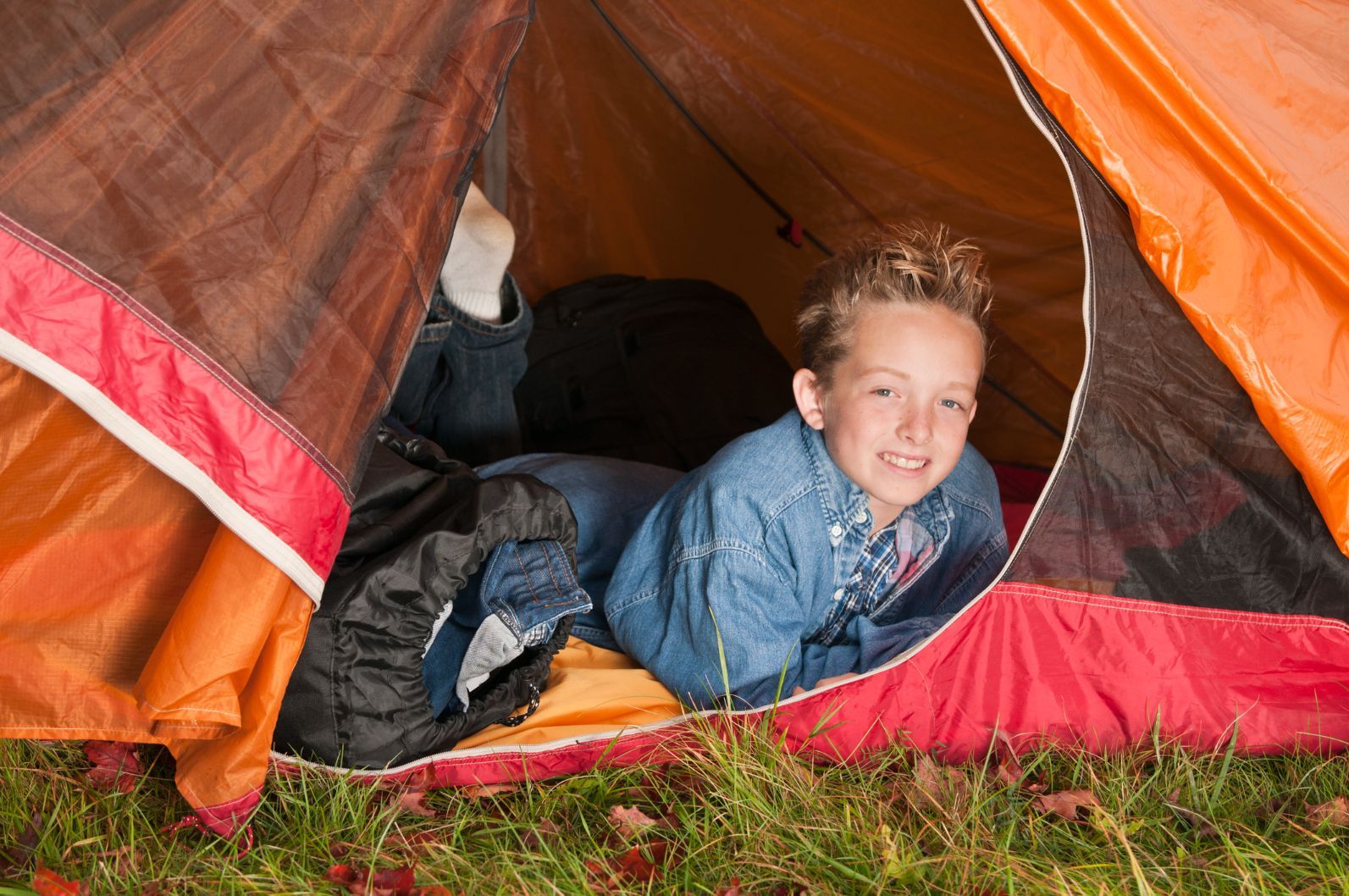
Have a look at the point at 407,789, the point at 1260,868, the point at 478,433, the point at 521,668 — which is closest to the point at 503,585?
the point at 521,668

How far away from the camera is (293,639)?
1.46m

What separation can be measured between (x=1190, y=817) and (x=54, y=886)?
148cm

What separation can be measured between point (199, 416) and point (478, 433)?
1207 millimetres

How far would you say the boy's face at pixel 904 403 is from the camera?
1836 millimetres

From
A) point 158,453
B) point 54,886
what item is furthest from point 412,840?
point 158,453

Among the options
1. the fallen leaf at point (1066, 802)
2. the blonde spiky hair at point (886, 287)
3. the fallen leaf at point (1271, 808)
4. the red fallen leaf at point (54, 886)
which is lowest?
the fallen leaf at point (1271, 808)

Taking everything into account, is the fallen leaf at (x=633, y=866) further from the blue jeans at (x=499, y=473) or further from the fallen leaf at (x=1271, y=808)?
the fallen leaf at (x=1271, y=808)

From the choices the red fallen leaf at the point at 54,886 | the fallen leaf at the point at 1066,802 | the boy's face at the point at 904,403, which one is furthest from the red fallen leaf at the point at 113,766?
the fallen leaf at the point at 1066,802

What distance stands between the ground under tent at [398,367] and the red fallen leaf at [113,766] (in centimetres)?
19

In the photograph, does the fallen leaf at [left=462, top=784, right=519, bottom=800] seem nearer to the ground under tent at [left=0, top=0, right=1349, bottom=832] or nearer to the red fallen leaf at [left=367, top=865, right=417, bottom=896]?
the ground under tent at [left=0, top=0, right=1349, bottom=832]

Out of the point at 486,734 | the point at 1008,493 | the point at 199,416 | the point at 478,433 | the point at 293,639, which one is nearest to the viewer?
the point at 199,416

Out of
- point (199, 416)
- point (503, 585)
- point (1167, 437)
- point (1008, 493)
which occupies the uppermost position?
point (199, 416)

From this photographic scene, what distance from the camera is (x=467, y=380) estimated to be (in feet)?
8.09

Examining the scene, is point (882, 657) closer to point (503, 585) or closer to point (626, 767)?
point (626, 767)
